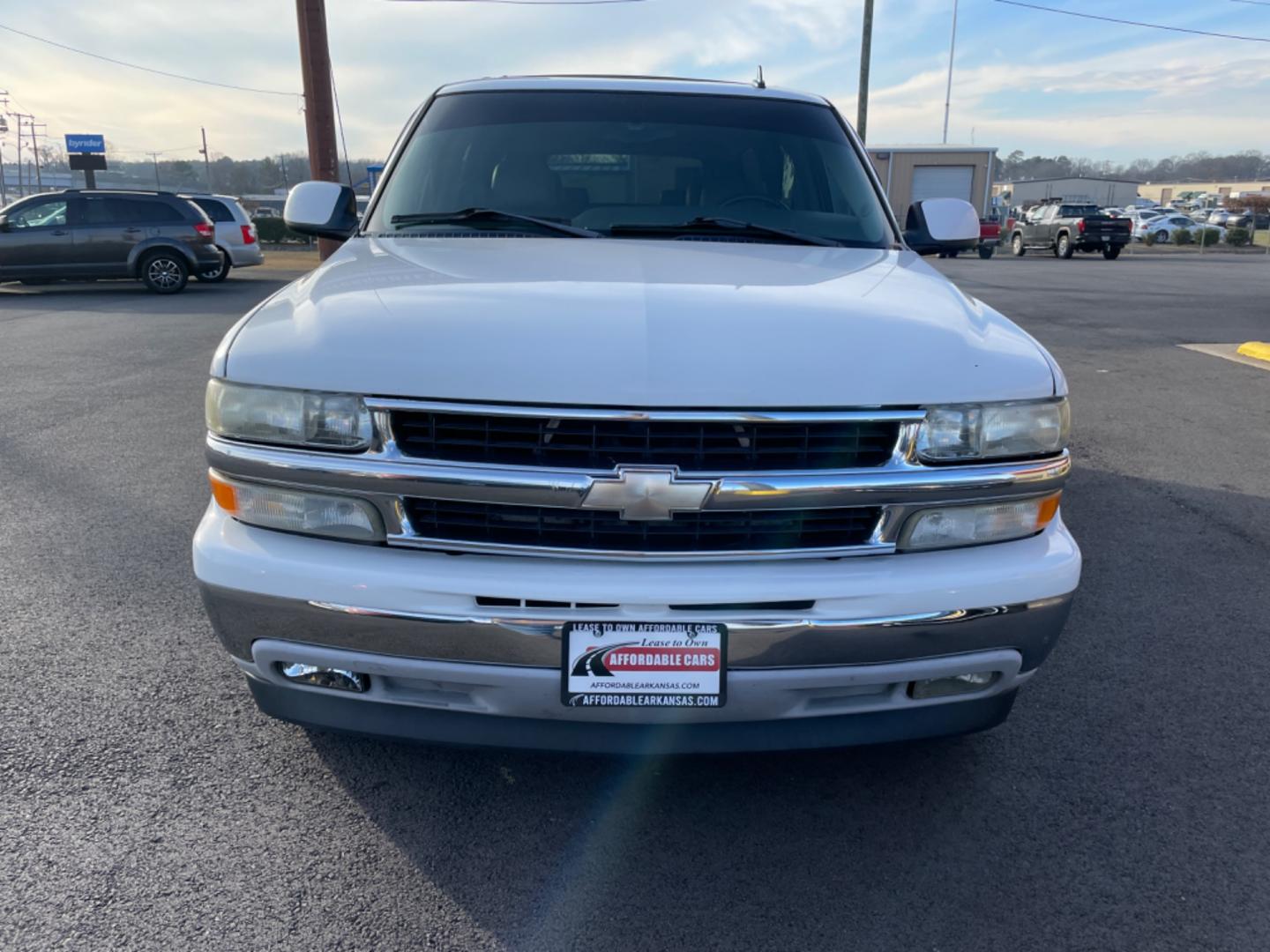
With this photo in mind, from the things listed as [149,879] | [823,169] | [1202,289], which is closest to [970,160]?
[1202,289]

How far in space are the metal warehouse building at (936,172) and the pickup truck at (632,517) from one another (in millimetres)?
41953

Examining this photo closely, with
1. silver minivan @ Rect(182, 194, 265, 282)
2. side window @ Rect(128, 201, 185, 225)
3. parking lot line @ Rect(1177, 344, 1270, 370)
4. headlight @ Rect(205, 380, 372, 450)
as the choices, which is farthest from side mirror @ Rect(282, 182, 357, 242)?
silver minivan @ Rect(182, 194, 265, 282)

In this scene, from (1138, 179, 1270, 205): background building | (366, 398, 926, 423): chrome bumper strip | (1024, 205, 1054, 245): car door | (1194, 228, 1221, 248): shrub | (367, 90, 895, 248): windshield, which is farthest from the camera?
(1138, 179, 1270, 205): background building

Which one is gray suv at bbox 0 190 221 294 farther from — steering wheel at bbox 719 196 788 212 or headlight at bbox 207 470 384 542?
headlight at bbox 207 470 384 542

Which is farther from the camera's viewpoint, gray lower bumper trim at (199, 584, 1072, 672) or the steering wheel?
the steering wheel

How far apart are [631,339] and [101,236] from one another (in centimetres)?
1670

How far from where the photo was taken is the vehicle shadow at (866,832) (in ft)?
6.98

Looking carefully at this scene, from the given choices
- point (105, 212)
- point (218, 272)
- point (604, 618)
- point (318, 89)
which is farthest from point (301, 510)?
point (218, 272)

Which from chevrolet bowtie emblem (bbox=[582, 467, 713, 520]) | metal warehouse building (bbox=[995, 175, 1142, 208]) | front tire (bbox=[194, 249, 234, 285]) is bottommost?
front tire (bbox=[194, 249, 234, 285])

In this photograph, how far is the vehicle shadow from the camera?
2129 mm

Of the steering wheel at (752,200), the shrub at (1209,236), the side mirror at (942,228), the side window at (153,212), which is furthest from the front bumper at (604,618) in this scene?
the shrub at (1209,236)

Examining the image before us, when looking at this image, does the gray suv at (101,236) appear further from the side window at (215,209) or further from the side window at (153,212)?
the side window at (215,209)

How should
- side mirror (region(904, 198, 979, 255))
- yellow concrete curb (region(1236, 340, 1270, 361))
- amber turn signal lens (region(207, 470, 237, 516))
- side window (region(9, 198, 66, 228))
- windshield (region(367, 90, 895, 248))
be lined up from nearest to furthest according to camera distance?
amber turn signal lens (region(207, 470, 237, 516)), windshield (region(367, 90, 895, 248)), side mirror (region(904, 198, 979, 255)), yellow concrete curb (region(1236, 340, 1270, 361)), side window (region(9, 198, 66, 228))

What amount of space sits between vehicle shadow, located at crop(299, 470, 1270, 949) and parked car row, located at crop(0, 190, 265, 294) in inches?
616
